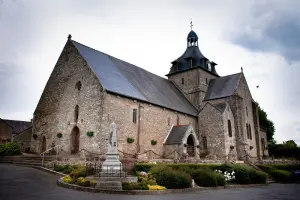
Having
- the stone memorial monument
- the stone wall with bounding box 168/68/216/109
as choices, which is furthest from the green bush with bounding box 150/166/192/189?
the stone wall with bounding box 168/68/216/109

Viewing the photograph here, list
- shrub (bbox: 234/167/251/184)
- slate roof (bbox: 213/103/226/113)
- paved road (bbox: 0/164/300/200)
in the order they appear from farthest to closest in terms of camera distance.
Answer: slate roof (bbox: 213/103/226/113) → shrub (bbox: 234/167/251/184) → paved road (bbox: 0/164/300/200)

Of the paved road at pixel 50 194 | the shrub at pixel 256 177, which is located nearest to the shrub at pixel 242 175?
the shrub at pixel 256 177

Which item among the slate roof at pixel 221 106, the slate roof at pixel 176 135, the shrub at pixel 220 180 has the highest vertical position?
the slate roof at pixel 221 106

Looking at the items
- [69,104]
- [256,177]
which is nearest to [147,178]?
[256,177]

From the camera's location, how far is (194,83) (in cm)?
3566

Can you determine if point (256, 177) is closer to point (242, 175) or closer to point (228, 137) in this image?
point (242, 175)

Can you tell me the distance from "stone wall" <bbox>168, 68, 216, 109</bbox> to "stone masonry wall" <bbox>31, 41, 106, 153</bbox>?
17.2 metres

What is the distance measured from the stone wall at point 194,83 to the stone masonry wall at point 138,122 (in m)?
7.99

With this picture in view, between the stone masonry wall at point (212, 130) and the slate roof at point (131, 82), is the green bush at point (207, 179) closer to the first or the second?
the slate roof at point (131, 82)

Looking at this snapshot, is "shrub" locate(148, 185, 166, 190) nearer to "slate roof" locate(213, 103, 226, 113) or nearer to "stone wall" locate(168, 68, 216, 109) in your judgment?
"slate roof" locate(213, 103, 226, 113)

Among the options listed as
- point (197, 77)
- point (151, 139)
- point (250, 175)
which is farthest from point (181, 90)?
point (250, 175)

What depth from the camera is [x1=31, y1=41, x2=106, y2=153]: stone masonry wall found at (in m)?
20.8

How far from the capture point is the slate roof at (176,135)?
25.0 metres

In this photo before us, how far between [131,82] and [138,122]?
477cm
